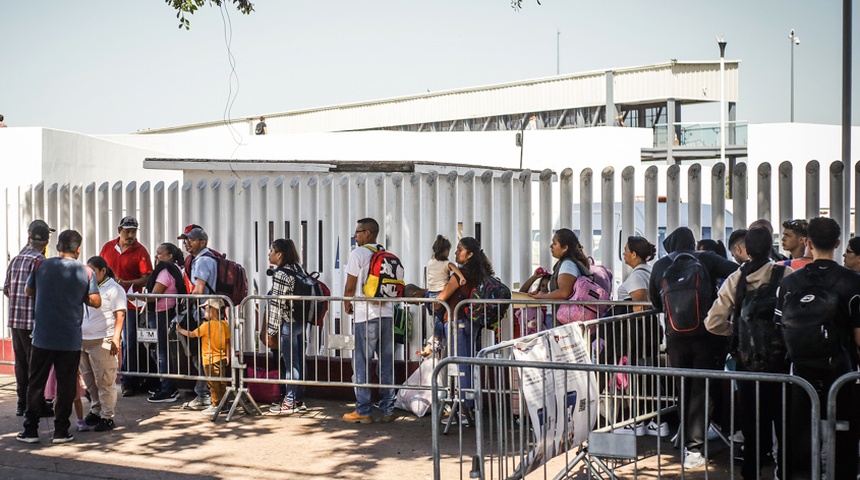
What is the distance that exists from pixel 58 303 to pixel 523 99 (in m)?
30.9

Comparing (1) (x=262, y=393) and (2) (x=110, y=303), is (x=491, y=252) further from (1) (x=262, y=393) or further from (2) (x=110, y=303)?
(2) (x=110, y=303)

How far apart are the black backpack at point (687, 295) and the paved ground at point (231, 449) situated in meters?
2.11

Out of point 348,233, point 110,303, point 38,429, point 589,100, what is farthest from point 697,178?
point 589,100

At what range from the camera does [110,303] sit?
29.5ft

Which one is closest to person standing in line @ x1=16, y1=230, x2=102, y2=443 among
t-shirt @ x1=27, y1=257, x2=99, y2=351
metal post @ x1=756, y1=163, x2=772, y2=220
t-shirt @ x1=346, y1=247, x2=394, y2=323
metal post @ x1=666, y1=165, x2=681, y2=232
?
t-shirt @ x1=27, y1=257, x2=99, y2=351

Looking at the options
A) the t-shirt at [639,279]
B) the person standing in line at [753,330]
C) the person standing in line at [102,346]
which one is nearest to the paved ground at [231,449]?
the person standing in line at [102,346]

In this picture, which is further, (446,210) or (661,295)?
(446,210)

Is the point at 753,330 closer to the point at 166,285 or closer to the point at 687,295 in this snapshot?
the point at 687,295

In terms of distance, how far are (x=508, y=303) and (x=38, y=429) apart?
4.50 metres

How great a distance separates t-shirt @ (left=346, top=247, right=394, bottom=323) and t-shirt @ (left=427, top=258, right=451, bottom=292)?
512mm

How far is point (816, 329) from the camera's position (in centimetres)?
611

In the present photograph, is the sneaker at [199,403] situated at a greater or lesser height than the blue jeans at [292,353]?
lesser

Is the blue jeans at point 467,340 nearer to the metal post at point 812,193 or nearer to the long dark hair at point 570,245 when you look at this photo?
the long dark hair at point 570,245

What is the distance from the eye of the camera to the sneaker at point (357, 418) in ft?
31.2
